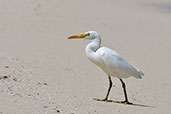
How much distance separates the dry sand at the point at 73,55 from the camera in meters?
7.68

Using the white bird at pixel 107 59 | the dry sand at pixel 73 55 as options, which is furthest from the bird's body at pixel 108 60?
the dry sand at pixel 73 55

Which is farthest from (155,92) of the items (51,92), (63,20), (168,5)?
(168,5)

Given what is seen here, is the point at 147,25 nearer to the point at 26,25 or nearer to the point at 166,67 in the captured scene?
the point at 26,25

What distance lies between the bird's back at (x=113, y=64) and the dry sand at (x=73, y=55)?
0.62 metres

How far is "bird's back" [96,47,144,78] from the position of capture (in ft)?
26.6

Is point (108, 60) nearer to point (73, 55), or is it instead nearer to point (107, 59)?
point (107, 59)

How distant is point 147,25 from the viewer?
75.3 feet

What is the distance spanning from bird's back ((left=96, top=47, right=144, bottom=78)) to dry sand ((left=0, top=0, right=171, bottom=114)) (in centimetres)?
62

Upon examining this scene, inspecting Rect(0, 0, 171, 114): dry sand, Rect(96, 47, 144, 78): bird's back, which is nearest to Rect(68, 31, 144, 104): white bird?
Rect(96, 47, 144, 78): bird's back

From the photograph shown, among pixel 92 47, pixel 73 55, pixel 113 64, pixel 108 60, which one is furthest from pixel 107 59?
pixel 73 55

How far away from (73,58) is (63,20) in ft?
26.1

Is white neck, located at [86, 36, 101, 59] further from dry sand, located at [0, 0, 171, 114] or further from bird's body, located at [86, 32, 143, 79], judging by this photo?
dry sand, located at [0, 0, 171, 114]

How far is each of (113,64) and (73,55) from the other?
632 cm

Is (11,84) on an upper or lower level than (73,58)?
upper
